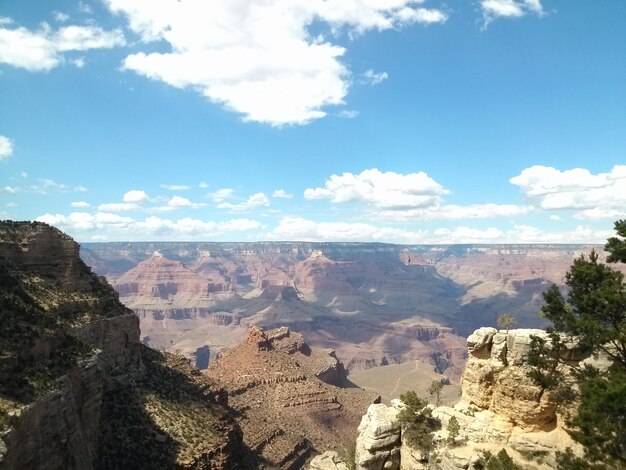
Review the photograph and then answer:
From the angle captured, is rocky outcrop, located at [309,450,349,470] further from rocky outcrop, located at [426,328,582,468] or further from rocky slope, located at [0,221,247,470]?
rocky outcrop, located at [426,328,582,468]

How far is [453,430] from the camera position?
92.8ft

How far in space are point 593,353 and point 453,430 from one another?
939cm

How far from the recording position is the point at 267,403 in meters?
75.9

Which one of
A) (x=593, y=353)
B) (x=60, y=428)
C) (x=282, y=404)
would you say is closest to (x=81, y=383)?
(x=60, y=428)

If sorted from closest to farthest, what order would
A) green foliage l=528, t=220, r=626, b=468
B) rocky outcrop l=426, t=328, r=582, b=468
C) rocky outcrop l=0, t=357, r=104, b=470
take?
1. green foliage l=528, t=220, r=626, b=468
2. rocky outcrop l=0, t=357, r=104, b=470
3. rocky outcrop l=426, t=328, r=582, b=468

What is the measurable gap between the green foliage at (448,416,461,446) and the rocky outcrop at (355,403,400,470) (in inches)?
169

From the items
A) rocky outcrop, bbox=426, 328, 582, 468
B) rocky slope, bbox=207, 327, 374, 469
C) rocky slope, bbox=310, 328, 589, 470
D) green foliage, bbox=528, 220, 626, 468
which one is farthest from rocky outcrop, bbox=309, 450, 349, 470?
green foliage, bbox=528, 220, 626, 468

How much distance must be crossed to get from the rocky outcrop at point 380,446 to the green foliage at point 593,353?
1058 cm

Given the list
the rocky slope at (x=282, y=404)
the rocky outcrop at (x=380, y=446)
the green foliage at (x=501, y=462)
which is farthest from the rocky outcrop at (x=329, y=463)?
the green foliage at (x=501, y=462)

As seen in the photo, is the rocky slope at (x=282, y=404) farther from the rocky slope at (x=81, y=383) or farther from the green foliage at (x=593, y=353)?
the green foliage at (x=593, y=353)

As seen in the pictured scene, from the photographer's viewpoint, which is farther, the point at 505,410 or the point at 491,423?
the point at 491,423

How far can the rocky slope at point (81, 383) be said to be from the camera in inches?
899

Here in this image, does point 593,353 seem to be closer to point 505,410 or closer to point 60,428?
point 505,410

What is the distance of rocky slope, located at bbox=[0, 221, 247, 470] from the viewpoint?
74.9 ft
